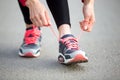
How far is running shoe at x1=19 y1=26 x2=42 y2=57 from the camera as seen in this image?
1438 millimetres

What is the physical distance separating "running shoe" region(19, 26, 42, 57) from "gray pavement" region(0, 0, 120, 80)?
0.03m

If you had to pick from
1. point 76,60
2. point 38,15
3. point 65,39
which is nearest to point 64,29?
point 65,39

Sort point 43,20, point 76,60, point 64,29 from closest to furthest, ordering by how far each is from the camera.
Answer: point 43,20 < point 76,60 < point 64,29

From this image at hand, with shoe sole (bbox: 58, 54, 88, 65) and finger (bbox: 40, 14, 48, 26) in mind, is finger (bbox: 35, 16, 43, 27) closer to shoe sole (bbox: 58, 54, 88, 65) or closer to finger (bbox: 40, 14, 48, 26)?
finger (bbox: 40, 14, 48, 26)

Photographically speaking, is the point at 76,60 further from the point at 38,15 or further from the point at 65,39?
the point at 38,15

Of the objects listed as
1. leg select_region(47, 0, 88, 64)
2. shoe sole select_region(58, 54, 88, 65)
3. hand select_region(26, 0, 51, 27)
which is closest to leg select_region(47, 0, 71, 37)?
leg select_region(47, 0, 88, 64)

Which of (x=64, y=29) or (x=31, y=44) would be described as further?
(x=31, y=44)

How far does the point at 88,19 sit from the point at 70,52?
16 centimetres

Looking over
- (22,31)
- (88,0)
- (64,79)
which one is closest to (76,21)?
(22,31)

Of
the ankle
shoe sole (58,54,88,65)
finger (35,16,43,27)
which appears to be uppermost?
finger (35,16,43,27)

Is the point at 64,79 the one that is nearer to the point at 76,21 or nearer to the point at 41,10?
the point at 41,10

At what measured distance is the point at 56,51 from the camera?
154cm

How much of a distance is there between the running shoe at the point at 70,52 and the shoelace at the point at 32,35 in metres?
0.19

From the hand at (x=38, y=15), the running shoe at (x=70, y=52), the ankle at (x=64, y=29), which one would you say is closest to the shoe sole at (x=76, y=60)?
the running shoe at (x=70, y=52)
